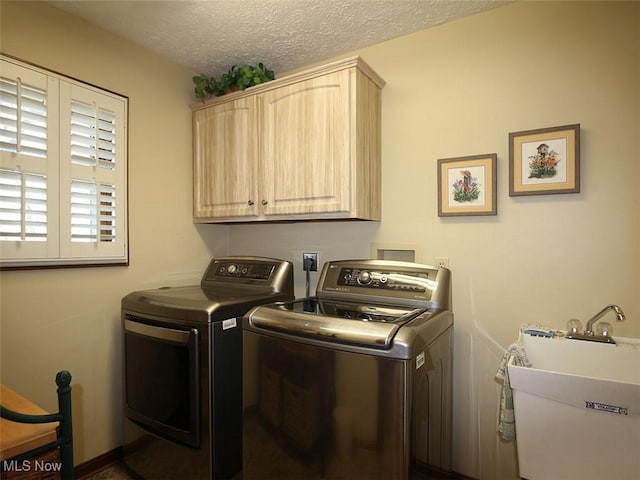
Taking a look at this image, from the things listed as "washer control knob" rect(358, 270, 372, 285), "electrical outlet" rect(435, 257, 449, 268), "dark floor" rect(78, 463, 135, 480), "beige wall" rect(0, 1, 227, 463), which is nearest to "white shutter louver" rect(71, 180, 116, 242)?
"beige wall" rect(0, 1, 227, 463)

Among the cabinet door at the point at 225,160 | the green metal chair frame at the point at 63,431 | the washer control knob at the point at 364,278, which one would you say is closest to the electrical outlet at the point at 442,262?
the washer control knob at the point at 364,278

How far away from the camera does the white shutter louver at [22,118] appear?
1.50 meters

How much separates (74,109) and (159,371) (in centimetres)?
135

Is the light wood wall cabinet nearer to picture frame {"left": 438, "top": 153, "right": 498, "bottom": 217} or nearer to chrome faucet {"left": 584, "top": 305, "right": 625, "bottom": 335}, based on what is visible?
picture frame {"left": 438, "top": 153, "right": 498, "bottom": 217}

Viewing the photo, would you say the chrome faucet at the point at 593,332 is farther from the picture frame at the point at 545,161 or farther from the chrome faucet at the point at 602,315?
the picture frame at the point at 545,161

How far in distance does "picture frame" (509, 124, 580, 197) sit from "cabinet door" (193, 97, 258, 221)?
4.33 feet

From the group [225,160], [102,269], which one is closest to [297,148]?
[225,160]

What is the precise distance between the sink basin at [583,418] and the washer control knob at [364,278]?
702mm

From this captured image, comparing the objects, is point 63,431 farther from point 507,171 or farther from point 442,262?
point 507,171

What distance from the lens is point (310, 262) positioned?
214 cm

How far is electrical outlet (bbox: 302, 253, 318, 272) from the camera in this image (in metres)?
2.14

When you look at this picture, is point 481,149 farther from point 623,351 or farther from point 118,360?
point 118,360

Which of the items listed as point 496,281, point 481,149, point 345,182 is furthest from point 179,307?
point 481,149

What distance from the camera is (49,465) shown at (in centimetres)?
90
